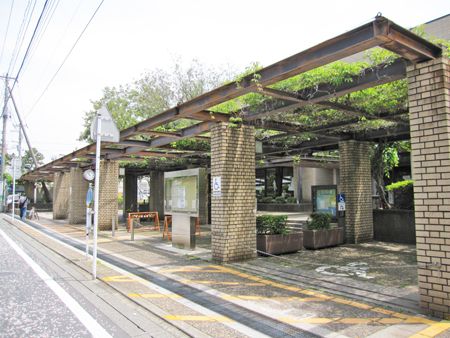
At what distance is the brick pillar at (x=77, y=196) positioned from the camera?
69.2 ft

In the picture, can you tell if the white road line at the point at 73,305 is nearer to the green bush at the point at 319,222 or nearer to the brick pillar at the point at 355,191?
the green bush at the point at 319,222

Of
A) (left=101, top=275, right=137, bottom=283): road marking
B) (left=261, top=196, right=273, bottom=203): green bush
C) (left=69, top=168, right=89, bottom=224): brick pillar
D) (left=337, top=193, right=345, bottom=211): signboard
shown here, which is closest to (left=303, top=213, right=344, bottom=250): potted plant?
(left=337, top=193, right=345, bottom=211): signboard

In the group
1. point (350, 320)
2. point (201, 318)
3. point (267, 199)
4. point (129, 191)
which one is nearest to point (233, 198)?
point (201, 318)

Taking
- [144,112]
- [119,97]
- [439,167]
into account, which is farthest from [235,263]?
[119,97]

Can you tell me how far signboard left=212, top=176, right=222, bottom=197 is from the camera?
875 centimetres

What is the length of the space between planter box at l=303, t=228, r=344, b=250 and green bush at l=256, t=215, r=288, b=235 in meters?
1.20

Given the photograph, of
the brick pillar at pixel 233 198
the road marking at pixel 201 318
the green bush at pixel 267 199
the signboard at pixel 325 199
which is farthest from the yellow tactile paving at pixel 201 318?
the green bush at pixel 267 199

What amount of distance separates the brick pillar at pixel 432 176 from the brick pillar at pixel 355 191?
6810mm

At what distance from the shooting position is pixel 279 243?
957cm

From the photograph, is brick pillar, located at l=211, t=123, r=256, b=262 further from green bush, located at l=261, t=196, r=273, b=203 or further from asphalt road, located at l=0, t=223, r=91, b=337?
green bush, located at l=261, t=196, r=273, b=203

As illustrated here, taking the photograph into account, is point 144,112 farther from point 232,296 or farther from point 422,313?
point 422,313

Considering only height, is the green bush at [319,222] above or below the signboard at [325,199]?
below

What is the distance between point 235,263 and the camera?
28.0 ft

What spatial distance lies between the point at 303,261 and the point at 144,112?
19.2 metres
